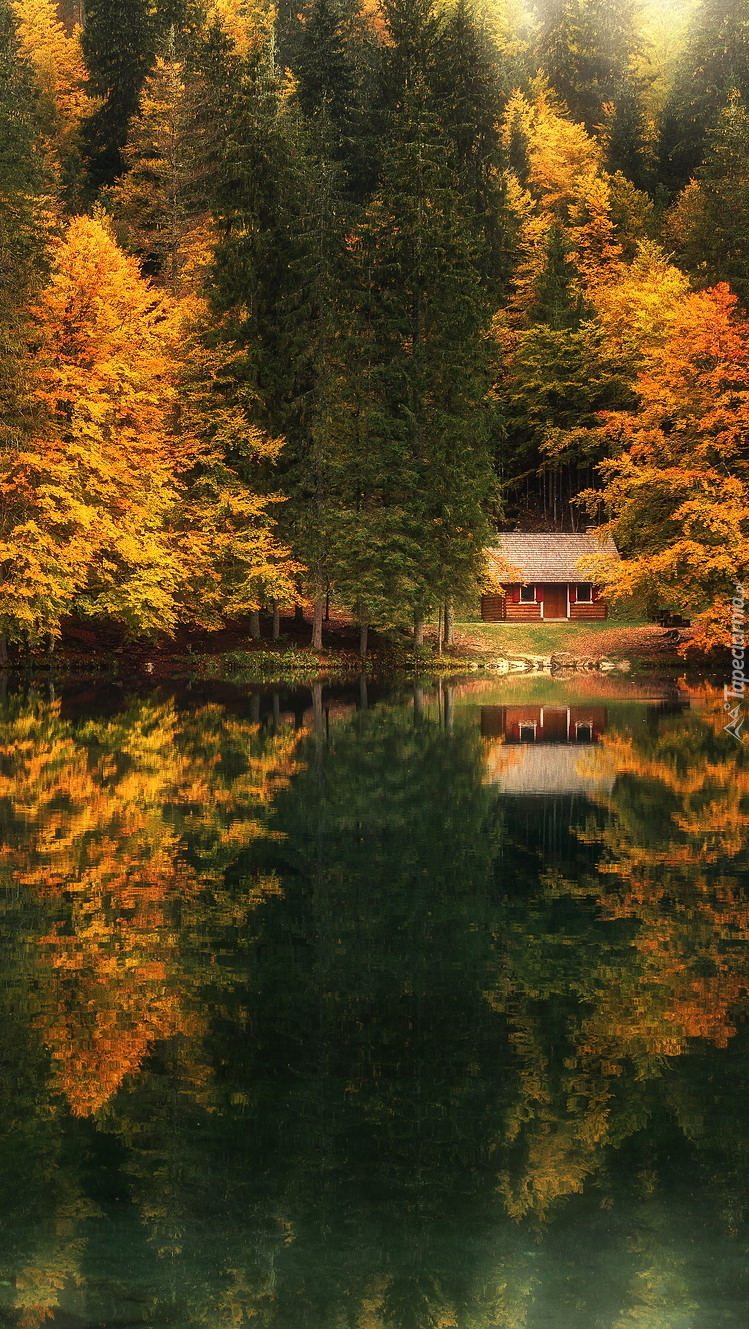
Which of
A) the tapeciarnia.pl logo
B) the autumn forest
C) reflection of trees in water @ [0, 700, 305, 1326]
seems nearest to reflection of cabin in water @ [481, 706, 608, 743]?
the tapeciarnia.pl logo

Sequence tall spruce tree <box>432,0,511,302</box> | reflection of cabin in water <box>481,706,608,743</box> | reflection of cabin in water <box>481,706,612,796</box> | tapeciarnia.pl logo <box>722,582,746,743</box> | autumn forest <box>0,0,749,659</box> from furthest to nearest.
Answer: tall spruce tree <box>432,0,511,302</box>
autumn forest <box>0,0,749,659</box>
tapeciarnia.pl logo <box>722,582,746,743</box>
reflection of cabin in water <box>481,706,608,743</box>
reflection of cabin in water <box>481,706,612,796</box>

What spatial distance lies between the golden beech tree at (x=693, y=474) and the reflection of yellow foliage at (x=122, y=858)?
66.2 feet

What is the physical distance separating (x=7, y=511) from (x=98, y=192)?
93.3ft

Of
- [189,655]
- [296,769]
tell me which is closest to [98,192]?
[189,655]

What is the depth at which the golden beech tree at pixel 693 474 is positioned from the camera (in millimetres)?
39125

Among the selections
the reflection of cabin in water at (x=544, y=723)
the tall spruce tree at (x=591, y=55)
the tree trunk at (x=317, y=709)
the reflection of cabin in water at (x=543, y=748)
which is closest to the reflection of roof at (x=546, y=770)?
the reflection of cabin in water at (x=543, y=748)

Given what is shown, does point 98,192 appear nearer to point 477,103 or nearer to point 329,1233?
point 477,103

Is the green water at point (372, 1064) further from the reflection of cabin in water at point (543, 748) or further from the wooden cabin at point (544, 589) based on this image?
the wooden cabin at point (544, 589)

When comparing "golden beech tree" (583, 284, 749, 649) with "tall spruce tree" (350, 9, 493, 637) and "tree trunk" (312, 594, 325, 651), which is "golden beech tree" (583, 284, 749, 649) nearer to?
"tall spruce tree" (350, 9, 493, 637)

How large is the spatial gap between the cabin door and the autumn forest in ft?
11.0

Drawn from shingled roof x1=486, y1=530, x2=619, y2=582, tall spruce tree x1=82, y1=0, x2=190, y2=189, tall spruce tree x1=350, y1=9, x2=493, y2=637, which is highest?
tall spruce tree x1=82, y1=0, x2=190, y2=189

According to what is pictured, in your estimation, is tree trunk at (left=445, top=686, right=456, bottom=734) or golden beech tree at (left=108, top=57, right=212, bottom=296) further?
golden beech tree at (left=108, top=57, right=212, bottom=296)

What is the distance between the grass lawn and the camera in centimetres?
5016

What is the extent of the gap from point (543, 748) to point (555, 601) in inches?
1450
